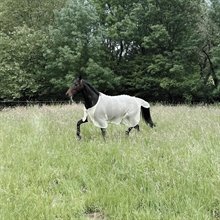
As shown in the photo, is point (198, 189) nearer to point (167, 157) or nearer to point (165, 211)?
point (165, 211)

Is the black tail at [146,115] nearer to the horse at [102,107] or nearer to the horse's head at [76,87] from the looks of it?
the horse at [102,107]

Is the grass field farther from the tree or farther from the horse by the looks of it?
the tree

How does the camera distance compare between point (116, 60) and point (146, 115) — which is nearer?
point (146, 115)

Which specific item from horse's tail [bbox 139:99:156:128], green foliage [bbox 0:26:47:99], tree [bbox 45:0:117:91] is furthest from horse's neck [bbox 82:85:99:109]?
green foliage [bbox 0:26:47:99]

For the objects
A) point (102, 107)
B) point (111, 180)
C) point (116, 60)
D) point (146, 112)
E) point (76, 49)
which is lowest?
point (111, 180)

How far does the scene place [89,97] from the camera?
6164 millimetres

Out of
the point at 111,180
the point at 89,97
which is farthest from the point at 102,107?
the point at 111,180

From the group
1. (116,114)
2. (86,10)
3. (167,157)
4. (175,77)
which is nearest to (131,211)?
(167,157)

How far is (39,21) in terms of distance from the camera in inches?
1048

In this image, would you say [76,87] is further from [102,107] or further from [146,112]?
[146,112]

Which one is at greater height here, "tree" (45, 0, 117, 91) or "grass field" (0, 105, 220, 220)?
"tree" (45, 0, 117, 91)

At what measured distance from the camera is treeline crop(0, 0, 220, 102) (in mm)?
22087

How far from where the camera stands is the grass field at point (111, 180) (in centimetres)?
288

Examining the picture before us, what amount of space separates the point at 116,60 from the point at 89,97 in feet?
66.7
